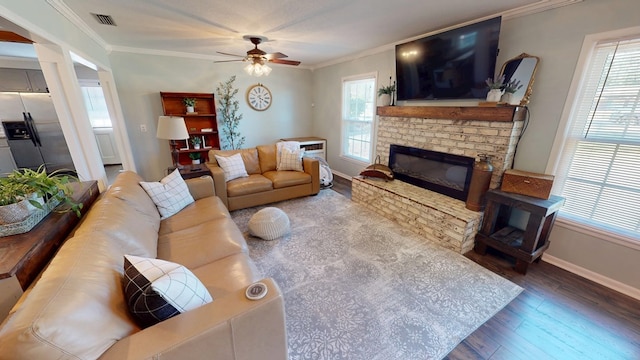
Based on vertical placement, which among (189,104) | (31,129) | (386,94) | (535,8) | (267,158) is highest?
(535,8)

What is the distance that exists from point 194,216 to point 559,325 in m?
3.06

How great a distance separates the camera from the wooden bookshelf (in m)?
4.29

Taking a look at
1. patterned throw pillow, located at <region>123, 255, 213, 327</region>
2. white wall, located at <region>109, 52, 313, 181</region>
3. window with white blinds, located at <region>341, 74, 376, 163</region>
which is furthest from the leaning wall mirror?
white wall, located at <region>109, 52, 313, 181</region>

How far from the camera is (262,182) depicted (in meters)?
3.50

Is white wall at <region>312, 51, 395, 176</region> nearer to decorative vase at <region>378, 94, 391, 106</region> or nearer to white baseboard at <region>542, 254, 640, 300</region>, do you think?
decorative vase at <region>378, 94, 391, 106</region>

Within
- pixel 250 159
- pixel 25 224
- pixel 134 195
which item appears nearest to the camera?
pixel 25 224

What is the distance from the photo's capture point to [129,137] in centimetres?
410

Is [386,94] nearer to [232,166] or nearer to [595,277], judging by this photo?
[232,166]

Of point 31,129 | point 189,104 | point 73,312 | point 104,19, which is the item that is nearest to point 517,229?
point 73,312

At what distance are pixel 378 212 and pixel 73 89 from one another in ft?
12.0

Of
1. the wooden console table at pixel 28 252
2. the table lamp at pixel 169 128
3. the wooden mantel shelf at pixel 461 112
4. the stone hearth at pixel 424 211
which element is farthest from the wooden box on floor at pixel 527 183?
the table lamp at pixel 169 128

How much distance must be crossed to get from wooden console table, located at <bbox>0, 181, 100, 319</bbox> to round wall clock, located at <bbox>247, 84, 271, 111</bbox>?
13.0ft

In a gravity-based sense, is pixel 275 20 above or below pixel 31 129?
above

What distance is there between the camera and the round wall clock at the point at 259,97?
4.98m
